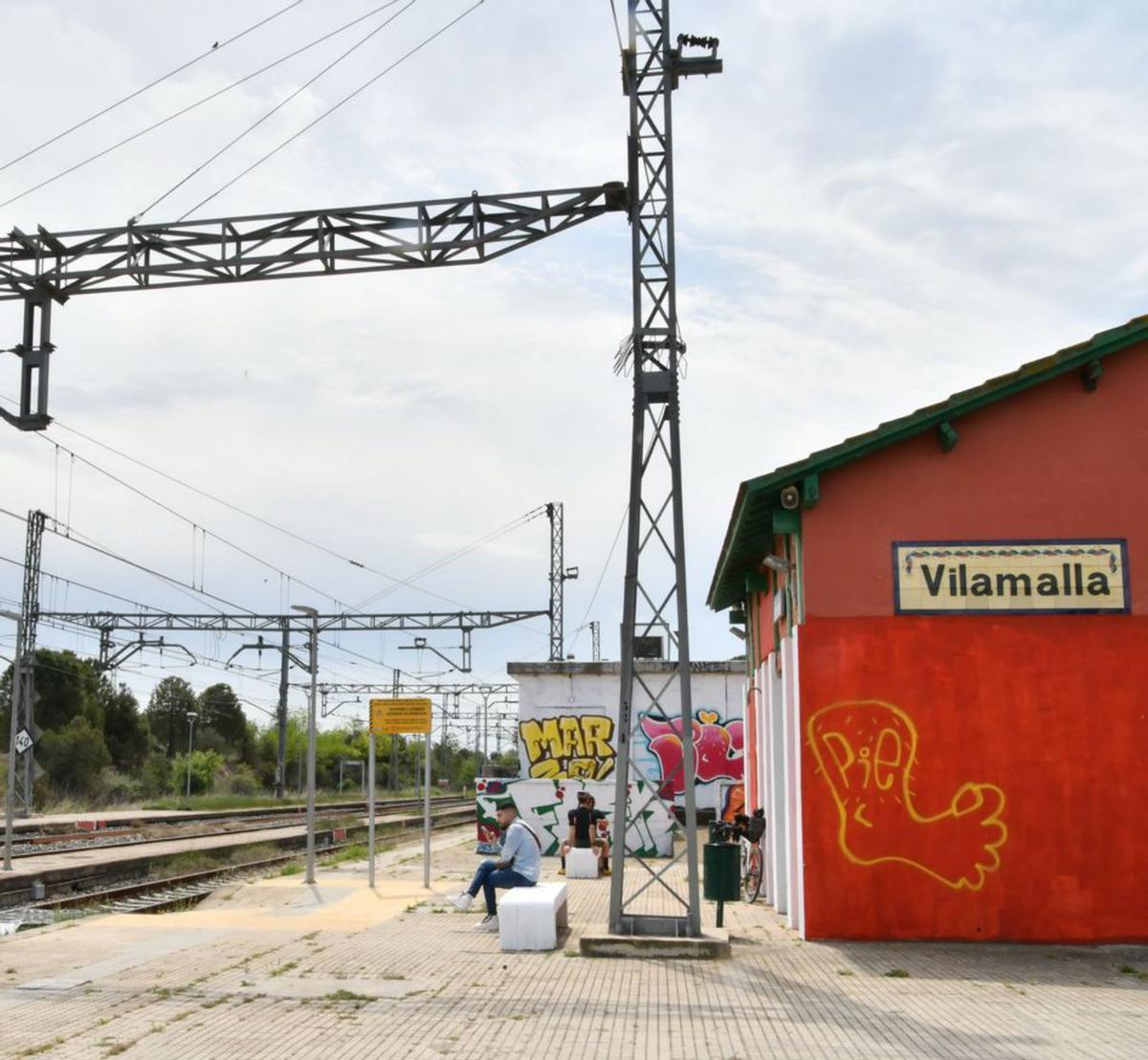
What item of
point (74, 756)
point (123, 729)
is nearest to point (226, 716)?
point (123, 729)

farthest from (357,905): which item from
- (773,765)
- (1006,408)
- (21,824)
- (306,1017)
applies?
(21,824)

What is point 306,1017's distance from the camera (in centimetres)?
955

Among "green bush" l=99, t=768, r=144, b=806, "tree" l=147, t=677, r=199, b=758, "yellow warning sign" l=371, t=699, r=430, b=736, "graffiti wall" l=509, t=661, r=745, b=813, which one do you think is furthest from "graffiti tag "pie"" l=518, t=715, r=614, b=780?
"tree" l=147, t=677, r=199, b=758

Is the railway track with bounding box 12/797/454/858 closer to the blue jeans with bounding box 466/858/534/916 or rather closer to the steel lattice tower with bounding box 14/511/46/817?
the steel lattice tower with bounding box 14/511/46/817

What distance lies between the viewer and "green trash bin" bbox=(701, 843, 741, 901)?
48.4ft

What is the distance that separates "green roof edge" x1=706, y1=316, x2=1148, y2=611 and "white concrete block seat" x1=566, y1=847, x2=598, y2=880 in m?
9.06

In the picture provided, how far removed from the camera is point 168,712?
93.4 m

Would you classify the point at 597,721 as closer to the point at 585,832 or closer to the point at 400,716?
the point at 585,832

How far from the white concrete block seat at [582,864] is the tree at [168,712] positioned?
75.6 metres

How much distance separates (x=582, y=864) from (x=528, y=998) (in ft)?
36.3

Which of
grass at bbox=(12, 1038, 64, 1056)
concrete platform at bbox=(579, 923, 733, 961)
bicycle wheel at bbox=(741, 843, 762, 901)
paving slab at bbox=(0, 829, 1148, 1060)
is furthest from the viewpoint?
bicycle wheel at bbox=(741, 843, 762, 901)

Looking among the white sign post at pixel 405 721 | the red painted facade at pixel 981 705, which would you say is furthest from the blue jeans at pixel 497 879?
the white sign post at pixel 405 721

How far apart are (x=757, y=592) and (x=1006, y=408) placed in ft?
19.5

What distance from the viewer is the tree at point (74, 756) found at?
68562 millimetres
